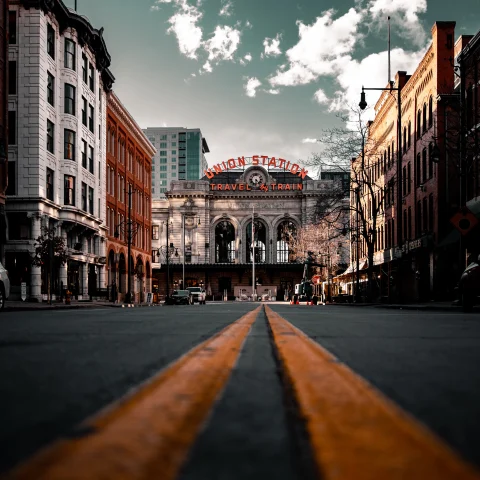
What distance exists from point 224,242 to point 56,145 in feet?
202

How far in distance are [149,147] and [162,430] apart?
7530 centimetres

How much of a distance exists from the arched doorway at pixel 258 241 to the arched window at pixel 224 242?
2.42 metres

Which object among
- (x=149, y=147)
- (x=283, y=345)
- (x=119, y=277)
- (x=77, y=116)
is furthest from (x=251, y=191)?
(x=283, y=345)

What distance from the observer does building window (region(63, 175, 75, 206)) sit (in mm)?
44678

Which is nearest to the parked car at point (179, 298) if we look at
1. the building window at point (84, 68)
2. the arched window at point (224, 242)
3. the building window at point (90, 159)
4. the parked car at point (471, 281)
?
the building window at point (90, 159)

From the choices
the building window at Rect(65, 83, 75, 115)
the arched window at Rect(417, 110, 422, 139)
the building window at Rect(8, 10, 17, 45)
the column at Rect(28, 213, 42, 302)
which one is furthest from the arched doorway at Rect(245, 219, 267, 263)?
the building window at Rect(8, 10, 17, 45)

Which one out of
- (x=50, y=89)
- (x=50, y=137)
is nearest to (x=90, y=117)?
(x=50, y=89)

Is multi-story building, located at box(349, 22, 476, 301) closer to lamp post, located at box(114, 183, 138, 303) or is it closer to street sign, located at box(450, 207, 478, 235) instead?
street sign, located at box(450, 207, 478, 235)

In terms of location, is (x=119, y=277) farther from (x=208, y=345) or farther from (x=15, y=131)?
(x=208, y=345)

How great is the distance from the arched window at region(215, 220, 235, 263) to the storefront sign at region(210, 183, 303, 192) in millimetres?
5326

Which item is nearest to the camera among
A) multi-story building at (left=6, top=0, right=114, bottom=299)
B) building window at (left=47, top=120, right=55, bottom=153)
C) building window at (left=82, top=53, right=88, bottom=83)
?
multi-story building at (left=6, top=0, right=114, bottom=299)

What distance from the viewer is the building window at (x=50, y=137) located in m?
42.3

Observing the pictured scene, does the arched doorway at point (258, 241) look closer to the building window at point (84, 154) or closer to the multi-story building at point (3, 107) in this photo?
the building window at point (84, 154)

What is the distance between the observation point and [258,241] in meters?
104
